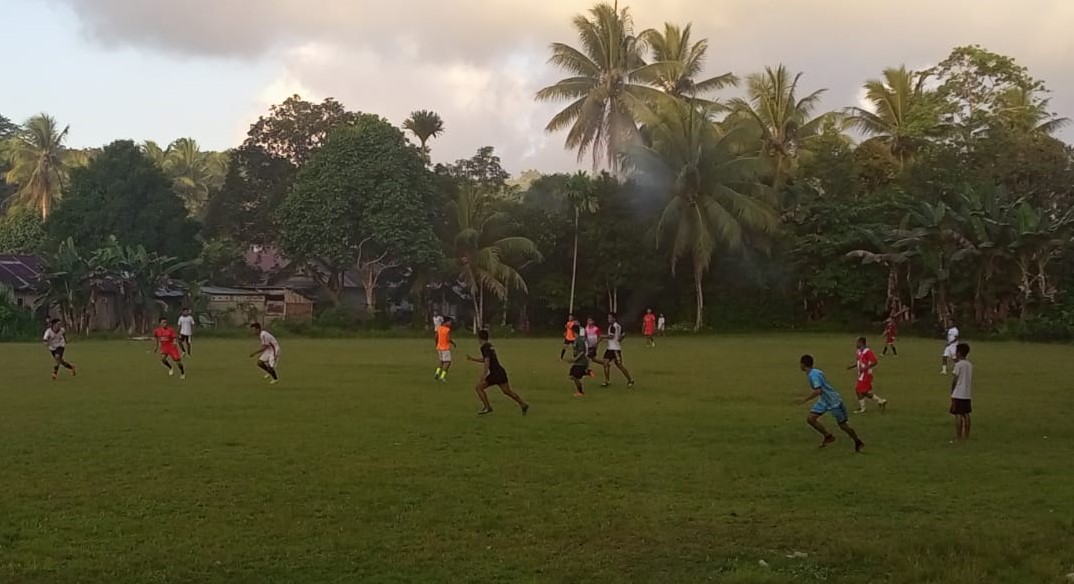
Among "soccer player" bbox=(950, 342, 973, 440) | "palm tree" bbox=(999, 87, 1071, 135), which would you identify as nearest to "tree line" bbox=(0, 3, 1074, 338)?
"palm tree" bbox=(999, 87, 1071, 135)

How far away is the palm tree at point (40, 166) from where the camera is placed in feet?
209

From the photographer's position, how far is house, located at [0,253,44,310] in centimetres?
4609

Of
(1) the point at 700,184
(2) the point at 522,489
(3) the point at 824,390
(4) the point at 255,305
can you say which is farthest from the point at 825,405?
(4) the point at 255,305

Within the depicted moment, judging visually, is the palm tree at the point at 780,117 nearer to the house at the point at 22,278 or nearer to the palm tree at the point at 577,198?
the palm tree at the point at 577,198

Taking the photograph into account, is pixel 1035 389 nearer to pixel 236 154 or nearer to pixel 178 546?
pixel 178 546

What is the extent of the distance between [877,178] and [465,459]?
4599cm

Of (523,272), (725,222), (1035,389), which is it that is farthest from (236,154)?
(1035,389)

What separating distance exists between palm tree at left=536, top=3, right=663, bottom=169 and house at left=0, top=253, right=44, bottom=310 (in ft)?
84.0

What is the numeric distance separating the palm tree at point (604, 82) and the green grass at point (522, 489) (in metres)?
31.1

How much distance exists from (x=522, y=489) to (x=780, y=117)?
44.8 m

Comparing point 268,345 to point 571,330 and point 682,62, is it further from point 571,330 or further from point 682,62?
point 682,62

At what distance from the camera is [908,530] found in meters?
7.90

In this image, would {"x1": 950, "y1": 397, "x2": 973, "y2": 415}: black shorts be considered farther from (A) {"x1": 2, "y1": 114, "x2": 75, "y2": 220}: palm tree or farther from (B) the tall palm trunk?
(A) {"x1": 2, "y1": 114, "x2": 75, "y2": 220}: palm tree

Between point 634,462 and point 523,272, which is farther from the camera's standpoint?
point 523,272
